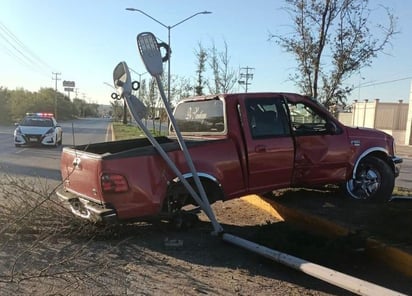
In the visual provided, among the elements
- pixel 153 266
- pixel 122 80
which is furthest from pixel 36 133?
pixel 153 266

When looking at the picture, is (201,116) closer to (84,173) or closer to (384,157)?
(84,173)

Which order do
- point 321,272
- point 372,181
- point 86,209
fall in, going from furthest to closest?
point 372,181, point 86,209, point 321,272

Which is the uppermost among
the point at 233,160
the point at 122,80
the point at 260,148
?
the point at 122,80

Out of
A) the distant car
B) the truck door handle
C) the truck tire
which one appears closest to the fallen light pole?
the truck door handle

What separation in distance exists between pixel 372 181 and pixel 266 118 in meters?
2.40

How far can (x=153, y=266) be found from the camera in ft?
17.7

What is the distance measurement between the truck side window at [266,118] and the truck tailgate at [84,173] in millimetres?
2337

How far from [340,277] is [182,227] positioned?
2884 mm

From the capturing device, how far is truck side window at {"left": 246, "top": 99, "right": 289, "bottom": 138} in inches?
279

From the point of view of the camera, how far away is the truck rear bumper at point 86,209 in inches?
231

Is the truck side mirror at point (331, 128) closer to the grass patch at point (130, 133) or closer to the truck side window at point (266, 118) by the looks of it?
the truck side window at point (266, 118)

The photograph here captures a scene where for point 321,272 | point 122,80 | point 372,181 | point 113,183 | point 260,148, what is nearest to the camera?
point 321,272

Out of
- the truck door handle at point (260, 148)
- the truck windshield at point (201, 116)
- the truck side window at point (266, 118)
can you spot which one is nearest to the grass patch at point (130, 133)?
the truck windshield at point (201, 116)

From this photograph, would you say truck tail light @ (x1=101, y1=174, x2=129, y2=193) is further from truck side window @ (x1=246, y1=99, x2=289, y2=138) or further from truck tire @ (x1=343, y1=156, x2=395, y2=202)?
truck tire @ (x1=343, y1=156, x2=395, y2=202)
